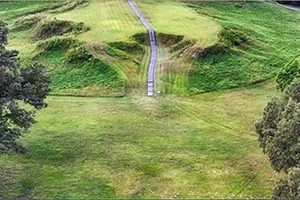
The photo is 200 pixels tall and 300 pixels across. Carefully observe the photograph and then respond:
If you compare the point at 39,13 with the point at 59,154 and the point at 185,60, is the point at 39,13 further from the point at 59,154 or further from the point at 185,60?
the point at 59,154

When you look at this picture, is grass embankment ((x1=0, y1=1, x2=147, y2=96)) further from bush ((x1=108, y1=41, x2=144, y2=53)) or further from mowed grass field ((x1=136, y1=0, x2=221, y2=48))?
mowed grass field ((x1=136, y1=0, x2=221, y2=48))

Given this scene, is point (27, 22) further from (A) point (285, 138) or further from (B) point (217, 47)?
(A) point (285, 138)

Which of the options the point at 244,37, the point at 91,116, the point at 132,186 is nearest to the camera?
the point at 132,186

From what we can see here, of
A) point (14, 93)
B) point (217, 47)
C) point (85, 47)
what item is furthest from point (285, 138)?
point (85, 47)

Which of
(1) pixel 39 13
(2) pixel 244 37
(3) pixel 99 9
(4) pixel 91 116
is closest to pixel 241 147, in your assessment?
(4) pixel 91 116

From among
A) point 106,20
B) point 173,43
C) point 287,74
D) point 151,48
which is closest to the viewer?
point 287,74
